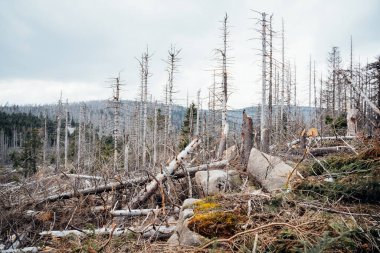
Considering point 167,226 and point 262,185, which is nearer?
point 167,226

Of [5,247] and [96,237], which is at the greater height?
[96,237]

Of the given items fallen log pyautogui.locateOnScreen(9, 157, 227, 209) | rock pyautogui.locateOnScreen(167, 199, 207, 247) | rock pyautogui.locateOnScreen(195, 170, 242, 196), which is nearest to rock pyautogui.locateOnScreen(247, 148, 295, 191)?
rock pyautogui.locateOnScreen(195, 170, 242, 196)

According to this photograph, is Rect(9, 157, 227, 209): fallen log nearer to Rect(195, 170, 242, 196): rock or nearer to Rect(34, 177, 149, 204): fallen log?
Rect(34, 177, 149, 204): fallen log

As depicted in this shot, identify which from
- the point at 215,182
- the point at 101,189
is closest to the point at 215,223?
the point at 215,182

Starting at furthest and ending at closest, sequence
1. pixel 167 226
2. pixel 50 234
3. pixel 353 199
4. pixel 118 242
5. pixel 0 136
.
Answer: pixel 0 136 < pixel 50 234 < pixel 167 226 < pixel 118 242 < pixel 353 199

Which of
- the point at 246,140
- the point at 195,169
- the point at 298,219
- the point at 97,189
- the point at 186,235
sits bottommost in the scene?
the point at 97,189

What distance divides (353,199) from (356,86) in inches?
134

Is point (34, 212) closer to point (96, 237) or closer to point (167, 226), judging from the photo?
point (96, 237)

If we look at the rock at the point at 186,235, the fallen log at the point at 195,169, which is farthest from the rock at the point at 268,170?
the rock at the point at 186,235

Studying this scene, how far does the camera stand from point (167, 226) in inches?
202

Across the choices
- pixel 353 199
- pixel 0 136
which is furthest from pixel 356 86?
pixel 0 136

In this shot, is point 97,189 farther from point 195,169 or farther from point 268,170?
point 268,170

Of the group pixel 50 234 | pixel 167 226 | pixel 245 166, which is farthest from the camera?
pixel 245 166

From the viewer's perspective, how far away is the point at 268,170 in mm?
6684
